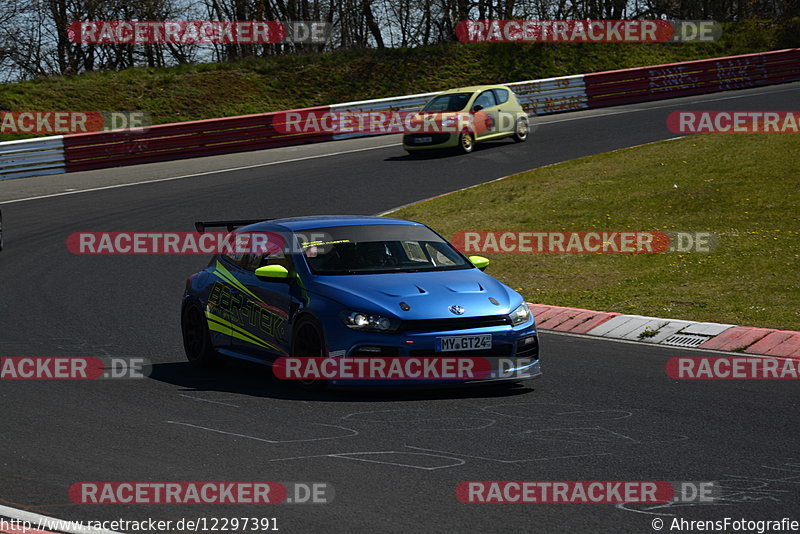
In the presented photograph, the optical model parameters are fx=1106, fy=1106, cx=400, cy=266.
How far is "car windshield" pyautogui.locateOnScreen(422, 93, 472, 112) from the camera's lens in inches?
1133

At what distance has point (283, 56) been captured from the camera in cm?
4478

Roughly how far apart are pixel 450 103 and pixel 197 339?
757 inches

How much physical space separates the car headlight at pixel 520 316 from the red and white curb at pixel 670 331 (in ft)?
8.37

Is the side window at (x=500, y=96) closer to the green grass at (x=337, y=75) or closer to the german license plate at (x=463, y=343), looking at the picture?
the green grass at (x=337, y=75)

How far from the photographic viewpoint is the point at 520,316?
9133mm

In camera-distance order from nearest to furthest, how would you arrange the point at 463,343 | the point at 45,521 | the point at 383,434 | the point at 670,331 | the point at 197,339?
1. the point at 45,521
2. the point at 383,434
3. the point at 463,343
4. the point at 197,339
5. the point at 670,331

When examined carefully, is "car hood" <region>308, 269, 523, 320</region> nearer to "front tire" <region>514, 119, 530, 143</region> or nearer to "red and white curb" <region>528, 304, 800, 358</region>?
"red and white curb" <region>528, 304, 800, 358</region>

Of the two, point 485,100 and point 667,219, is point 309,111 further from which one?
point 667,219

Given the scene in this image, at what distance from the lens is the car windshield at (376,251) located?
9625mm

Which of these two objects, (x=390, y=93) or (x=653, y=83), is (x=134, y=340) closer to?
(x=653, y=83)

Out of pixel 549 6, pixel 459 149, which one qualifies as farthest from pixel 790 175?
pixel 549 6

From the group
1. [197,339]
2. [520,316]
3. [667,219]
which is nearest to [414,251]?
[520,316]

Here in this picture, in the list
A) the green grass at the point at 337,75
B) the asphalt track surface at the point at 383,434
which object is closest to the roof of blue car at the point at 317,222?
the asphalt track surface at the point at 383,434

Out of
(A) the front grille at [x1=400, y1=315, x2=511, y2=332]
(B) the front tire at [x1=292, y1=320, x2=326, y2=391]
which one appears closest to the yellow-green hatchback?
(B) the front tire at [x1=292, y1=320, x2=326, y2=391]
